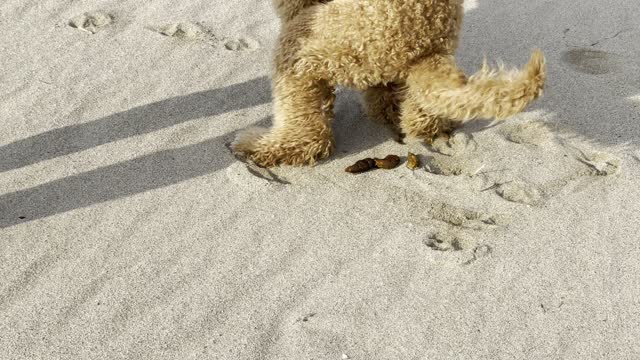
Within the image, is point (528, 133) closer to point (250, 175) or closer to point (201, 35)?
point (250, 175)

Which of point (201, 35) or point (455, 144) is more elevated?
point (201, 35)

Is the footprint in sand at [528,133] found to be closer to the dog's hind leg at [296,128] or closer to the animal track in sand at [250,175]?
the dog's hind leg at [296,128]

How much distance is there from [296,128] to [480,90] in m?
1.02

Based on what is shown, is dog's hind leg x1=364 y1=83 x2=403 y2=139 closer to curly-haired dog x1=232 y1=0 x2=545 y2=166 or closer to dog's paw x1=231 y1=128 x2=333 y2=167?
curly-haired dog x1=232 y1=0 x2=545 y2=166

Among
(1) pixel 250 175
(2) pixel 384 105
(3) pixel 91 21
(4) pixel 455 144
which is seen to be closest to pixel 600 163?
(4) pixel 455 144

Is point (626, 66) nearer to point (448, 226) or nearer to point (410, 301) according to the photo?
point (448, 226)

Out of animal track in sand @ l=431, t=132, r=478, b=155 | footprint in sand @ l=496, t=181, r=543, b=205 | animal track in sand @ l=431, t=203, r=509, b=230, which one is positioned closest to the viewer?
animal track in sand @ l=431, t=203, r=509, b=230

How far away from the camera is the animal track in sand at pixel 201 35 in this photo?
518 centimetres

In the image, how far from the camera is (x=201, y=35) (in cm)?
525

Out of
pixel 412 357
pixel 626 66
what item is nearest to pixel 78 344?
pixel 412 357

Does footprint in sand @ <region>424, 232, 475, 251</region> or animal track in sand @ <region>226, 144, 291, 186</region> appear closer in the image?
footprint in sand @ <region>424, 232, 475, 251</region>

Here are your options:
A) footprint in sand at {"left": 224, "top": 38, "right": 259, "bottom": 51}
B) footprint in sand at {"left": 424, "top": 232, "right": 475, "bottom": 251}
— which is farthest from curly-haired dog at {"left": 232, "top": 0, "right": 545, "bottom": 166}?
footprint in sand at {"left": 224, "top": 38, "right": 259, "bottom": 51}

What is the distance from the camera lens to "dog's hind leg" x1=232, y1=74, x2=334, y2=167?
4.02 metres

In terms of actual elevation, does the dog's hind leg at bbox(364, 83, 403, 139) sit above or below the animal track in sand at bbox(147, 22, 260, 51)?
below
